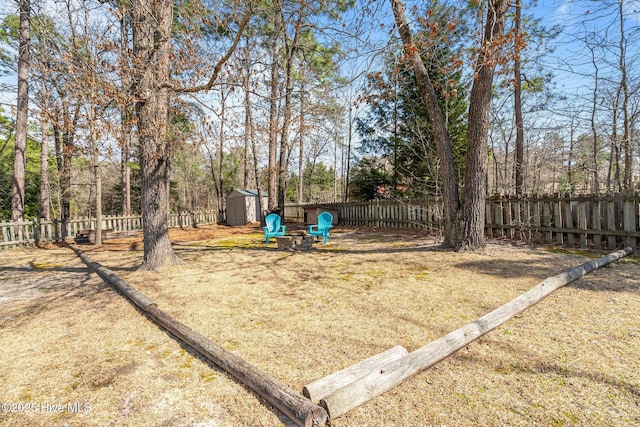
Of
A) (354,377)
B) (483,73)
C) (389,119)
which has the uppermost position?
(389,119)

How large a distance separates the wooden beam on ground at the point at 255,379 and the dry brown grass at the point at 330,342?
0.08 metres

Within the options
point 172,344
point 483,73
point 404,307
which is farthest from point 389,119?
point 172,344

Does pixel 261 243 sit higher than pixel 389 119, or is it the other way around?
pixel 389 119

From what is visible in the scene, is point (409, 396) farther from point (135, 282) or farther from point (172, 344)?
point (135, 282)

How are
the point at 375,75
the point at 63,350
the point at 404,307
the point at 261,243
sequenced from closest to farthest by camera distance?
1. the point at 63,350
2. the point at 404,307
3. the point at 375,75
4. the point at 261,243

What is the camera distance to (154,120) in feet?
17.3

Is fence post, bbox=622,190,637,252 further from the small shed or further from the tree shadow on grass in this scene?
the small shed

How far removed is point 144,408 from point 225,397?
0.50 m

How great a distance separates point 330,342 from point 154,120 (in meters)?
4.81

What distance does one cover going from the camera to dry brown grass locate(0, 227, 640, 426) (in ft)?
6.04

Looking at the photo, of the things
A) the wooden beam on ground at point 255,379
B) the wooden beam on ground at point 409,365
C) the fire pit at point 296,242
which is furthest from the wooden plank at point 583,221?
the wooden beam on ground at point 255,379

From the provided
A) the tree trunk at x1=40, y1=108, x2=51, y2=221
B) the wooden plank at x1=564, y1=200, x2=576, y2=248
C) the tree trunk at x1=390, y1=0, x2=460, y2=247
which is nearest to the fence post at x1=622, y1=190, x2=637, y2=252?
the wooden plank at x1=564, y1=200, x2=576, y2=248

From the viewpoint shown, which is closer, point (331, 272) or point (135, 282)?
point (135, 282)

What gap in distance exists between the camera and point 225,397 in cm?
200
